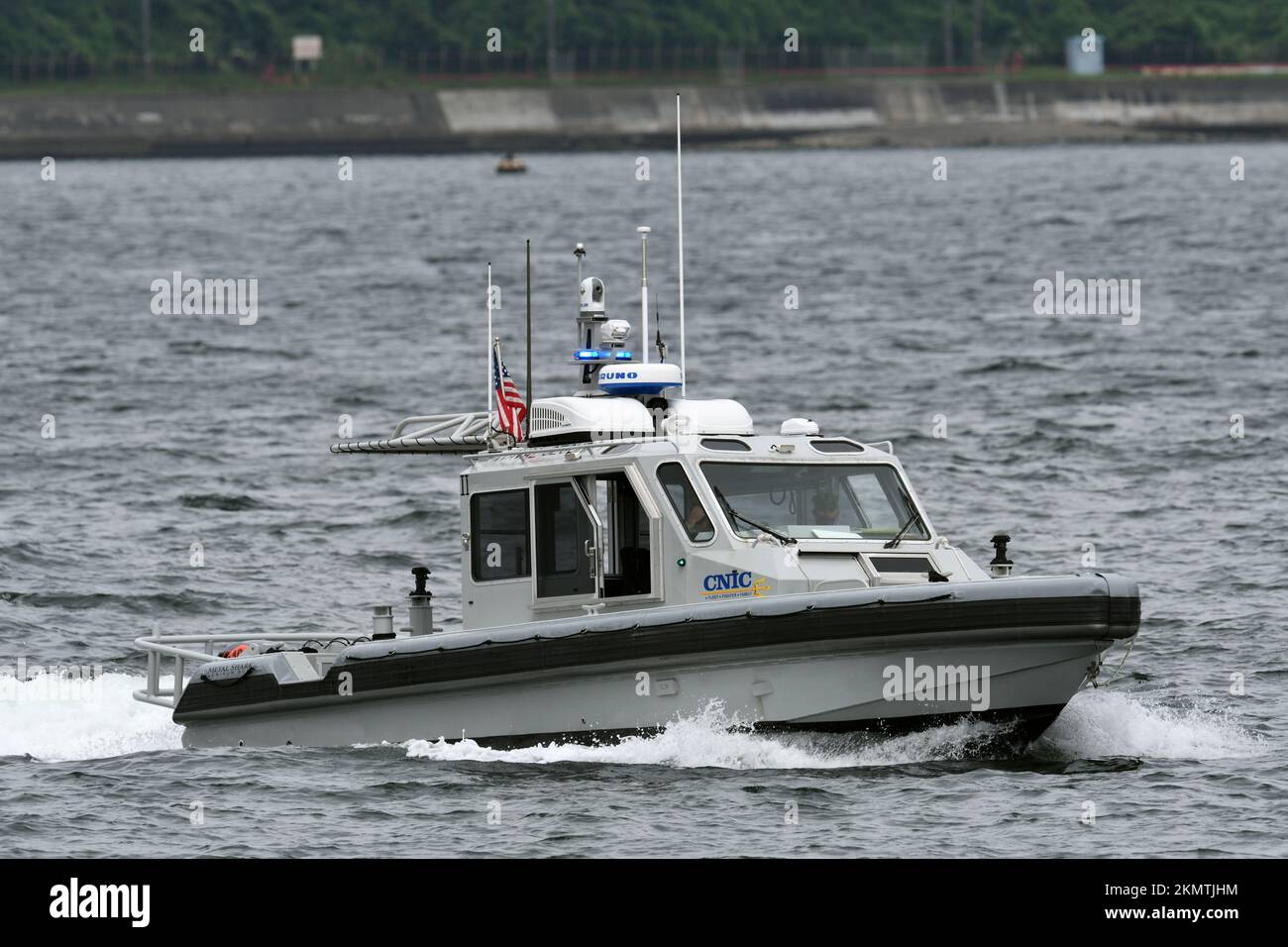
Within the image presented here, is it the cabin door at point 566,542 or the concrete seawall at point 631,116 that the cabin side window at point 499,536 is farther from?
the concrete seawall at point 631,116

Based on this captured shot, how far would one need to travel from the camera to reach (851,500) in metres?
16.3

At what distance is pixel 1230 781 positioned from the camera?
15156 mm

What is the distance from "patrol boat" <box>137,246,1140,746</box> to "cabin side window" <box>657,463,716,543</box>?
16 millimetres

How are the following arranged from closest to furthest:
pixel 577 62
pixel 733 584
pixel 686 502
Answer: pixel 733 584, pixel 686 502, pixel 577 62

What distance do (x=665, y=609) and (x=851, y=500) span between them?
1860 mm

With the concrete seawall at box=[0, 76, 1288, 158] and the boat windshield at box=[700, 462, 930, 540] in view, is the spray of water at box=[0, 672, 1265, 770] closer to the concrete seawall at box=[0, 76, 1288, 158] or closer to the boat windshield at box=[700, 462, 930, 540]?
the boat windshield at box=[700, 462, 930, 540]

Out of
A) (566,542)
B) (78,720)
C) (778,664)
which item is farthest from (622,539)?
(78,720)

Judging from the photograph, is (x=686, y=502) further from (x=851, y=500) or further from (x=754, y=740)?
(x=754, y=740)

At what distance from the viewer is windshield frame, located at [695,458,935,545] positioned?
15742 mm

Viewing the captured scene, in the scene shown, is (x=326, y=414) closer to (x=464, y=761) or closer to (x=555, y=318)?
(x=555, y=318)

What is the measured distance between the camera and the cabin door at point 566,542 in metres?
16.0

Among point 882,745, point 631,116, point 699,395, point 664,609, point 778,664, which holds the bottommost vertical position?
point 882,745

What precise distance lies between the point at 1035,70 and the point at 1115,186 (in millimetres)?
44755
